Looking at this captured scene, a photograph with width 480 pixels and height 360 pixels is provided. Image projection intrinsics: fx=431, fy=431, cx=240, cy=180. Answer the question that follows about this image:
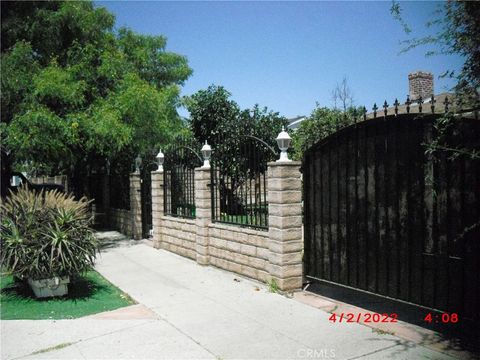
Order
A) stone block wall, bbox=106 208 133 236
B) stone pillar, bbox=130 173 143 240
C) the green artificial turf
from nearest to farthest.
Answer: the green artificial turf < stone pillar, bbox=130 173 143 240 < stone block wall, bbox=106 208 133 236

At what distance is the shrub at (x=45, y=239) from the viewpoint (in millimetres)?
6555

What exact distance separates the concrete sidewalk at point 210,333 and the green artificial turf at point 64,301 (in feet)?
0.94

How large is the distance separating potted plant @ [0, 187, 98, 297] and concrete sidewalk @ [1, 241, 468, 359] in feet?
3.18

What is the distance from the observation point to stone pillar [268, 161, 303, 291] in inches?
261

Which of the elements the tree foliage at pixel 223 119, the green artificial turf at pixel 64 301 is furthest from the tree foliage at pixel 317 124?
the green artificial turf at pixel 64 301

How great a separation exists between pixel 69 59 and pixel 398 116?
9968mm

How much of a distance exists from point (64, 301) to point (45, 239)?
1.03 m

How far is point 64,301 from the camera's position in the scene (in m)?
6.77

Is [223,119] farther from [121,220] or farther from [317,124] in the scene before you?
[121,220]

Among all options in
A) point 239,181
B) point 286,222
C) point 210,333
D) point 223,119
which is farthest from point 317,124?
point 210,333

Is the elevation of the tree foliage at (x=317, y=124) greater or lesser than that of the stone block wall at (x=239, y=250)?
greater
